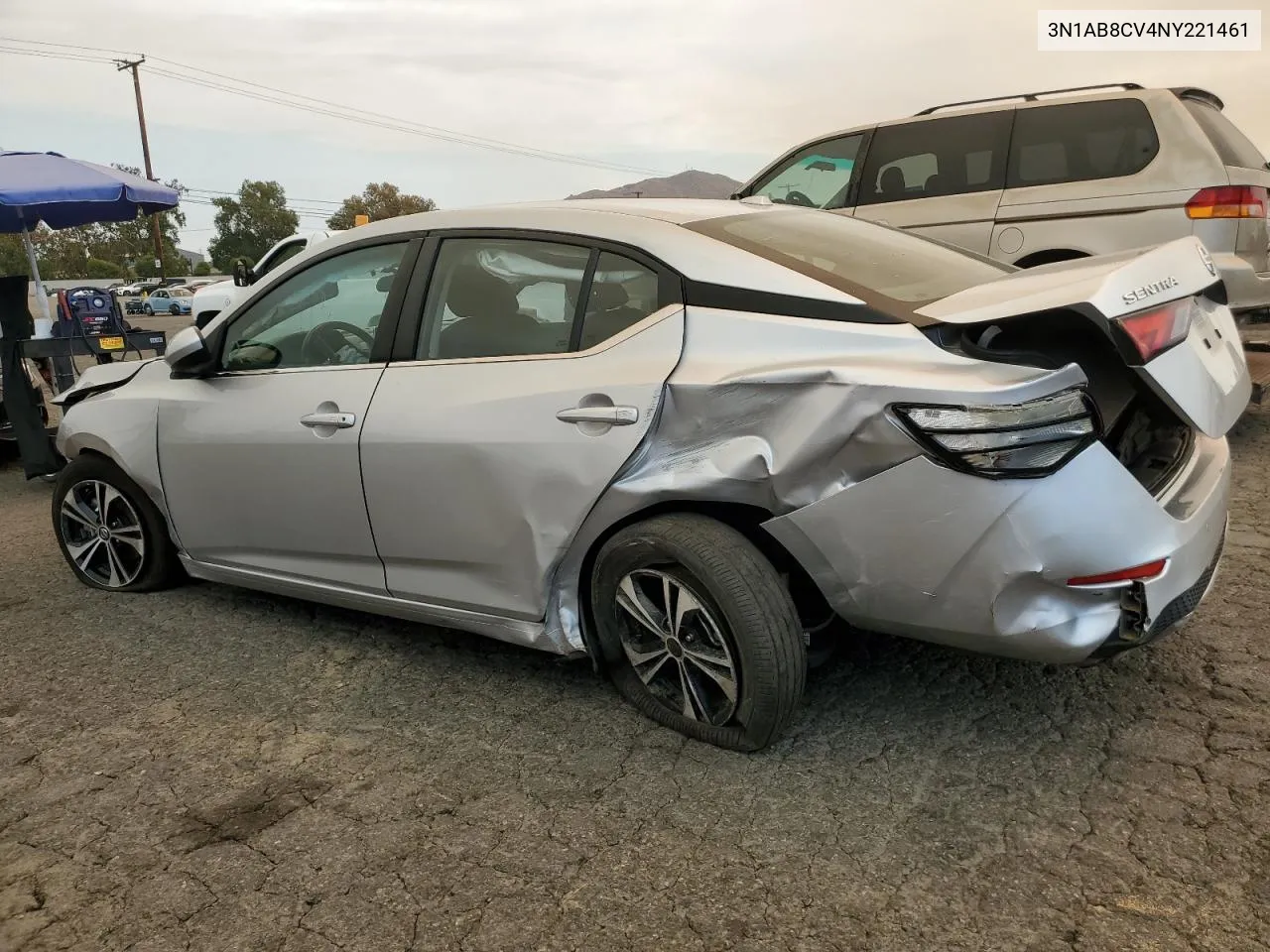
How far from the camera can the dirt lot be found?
6.95ft

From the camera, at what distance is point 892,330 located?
2.38 metres

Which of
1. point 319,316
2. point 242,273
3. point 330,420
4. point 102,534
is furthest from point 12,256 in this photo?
point 330,420

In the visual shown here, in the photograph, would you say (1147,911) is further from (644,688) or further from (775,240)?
(775,240)

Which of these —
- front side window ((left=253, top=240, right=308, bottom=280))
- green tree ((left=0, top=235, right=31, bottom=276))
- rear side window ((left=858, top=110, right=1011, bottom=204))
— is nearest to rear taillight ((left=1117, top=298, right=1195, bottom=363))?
rear side window ((left=858, top=110, right=1011, bottom=204))

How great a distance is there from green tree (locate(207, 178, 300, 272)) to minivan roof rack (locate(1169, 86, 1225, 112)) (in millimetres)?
74411

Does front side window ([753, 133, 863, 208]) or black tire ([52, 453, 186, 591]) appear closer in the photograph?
black tire ([52, 453, 186, 591])

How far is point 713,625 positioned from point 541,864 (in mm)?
747

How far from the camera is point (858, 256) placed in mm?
2941

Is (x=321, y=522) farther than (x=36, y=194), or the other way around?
(x=36, y=194)

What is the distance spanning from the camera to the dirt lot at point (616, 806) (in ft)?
6.95

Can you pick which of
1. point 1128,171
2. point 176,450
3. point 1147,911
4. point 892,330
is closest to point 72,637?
point 176,450

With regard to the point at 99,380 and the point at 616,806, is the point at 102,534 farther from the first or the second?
the point at 616,806

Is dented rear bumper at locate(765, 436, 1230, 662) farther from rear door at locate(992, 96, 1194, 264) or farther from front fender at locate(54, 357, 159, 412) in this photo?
rear door at locate(992, 96, 1194, 264)

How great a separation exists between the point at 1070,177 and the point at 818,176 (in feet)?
6.24
